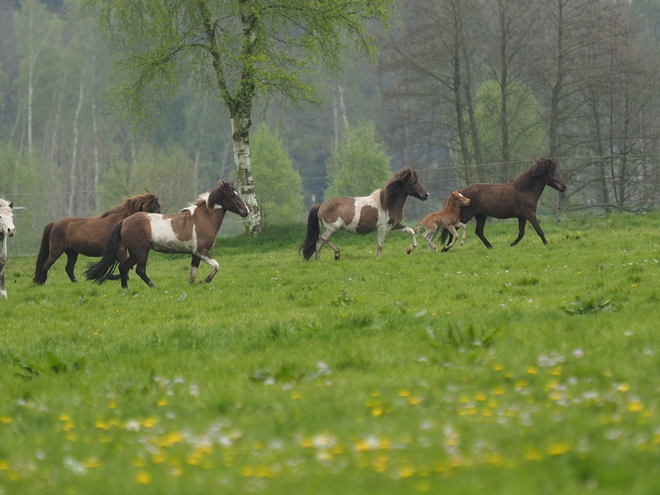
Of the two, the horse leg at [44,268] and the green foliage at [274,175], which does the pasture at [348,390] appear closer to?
the horse leg at [44,268]

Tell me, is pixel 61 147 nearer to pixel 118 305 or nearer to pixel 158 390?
pixel 118 305

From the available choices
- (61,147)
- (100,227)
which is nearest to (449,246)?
(100,227)

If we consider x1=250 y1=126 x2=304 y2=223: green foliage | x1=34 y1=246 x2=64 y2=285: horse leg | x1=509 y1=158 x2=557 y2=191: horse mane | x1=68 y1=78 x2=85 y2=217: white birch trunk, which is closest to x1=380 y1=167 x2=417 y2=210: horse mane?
x1=509 y1=158 x2=557 y2=191: horse mane

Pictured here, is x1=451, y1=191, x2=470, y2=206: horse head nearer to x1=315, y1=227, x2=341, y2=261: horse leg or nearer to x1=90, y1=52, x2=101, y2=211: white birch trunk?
x1=315, y1=227, x2=341, y2=261: horse leg

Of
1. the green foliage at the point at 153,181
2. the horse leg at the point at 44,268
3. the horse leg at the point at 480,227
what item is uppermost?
the green foliage at the point at 153,181

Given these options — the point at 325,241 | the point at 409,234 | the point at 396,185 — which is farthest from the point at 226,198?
the point at 409,234

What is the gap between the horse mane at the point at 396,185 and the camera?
20516 millimetres

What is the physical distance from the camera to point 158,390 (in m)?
7.41

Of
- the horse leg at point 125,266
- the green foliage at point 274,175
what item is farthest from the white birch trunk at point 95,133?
the horse leg at point 125,266

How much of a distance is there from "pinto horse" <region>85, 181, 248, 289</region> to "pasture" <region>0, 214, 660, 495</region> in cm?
220

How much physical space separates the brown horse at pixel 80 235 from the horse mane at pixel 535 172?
28.8 ft

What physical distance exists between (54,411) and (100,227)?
12855 mm

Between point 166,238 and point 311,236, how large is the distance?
4.91m

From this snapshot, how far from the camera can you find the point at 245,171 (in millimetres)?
29406
